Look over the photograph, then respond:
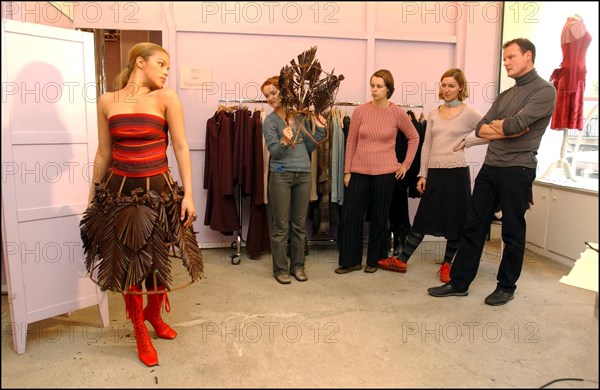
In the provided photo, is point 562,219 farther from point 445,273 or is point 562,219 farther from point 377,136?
point 377,136

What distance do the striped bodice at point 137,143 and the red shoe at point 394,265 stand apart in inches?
71.9

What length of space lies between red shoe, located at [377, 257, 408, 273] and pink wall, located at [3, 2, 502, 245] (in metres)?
1.30

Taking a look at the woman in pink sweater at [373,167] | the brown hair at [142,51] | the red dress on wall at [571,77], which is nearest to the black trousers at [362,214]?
the woman in pink sweater at [373,167]

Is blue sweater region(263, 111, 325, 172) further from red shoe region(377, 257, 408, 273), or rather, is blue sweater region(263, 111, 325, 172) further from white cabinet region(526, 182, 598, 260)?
white cabinet region(526, 182, 598, 260)

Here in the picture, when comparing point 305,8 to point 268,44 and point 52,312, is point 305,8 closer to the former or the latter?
point 268,44

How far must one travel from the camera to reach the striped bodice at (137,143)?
1.80 metres

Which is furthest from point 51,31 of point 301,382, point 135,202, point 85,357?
point 301,382

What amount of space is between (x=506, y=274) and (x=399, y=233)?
3.51 ft

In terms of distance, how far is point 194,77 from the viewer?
3.50 m

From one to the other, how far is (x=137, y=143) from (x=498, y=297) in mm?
2069

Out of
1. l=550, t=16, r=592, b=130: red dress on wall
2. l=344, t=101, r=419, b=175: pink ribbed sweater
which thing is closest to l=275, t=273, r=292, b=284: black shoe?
l=344, t=101, r=419, b=175: pink ribbed sweater

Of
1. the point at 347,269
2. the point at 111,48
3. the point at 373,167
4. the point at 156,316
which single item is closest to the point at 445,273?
the point at 347,269

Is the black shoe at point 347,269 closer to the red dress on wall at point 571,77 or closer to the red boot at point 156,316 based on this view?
the red boot at point 156,316

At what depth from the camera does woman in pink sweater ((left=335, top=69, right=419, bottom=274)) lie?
9.71 ft
